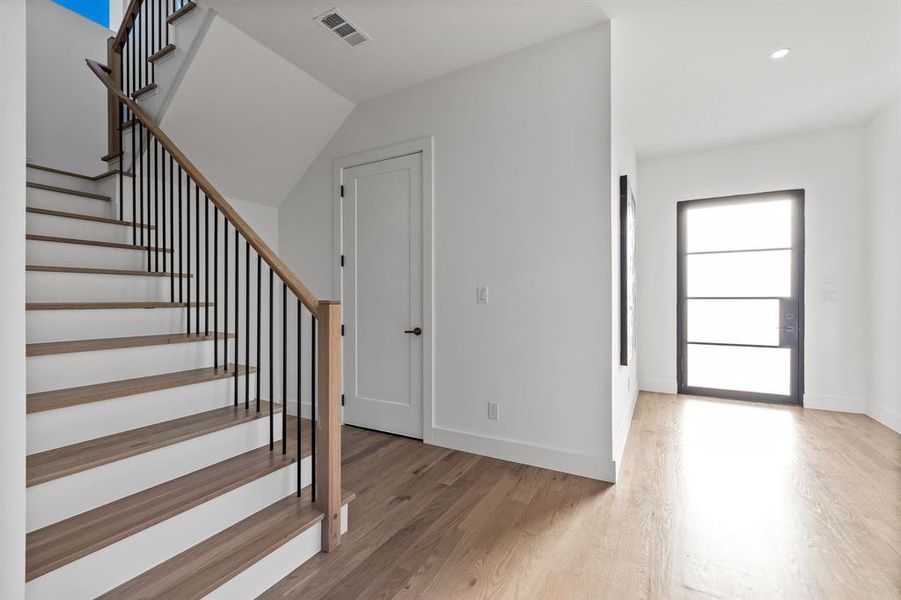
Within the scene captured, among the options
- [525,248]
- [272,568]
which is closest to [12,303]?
[272,568]

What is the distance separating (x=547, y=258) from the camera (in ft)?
8.73

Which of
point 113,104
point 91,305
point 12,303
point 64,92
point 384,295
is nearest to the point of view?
point 12,303

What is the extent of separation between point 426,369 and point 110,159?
309cm

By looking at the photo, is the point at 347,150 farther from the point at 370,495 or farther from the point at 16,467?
the point at 16,467

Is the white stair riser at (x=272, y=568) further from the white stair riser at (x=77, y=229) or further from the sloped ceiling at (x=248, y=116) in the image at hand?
the sloped ceiling at (x=248, y=116)

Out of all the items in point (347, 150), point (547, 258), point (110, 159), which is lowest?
point (547, 258)

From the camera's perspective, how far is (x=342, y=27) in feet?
8.33

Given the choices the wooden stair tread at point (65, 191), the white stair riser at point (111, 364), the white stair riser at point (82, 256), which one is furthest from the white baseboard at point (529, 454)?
the wooden stair tread at point (65, 191)

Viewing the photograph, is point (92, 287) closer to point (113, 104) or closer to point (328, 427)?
point (328, 427)

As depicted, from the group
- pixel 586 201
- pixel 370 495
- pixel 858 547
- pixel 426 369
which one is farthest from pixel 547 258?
pixel 858 547

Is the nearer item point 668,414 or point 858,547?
point 858,547

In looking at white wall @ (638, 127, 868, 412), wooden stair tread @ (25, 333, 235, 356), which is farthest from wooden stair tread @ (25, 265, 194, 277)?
white wall @ (638, 127, 868, 412)

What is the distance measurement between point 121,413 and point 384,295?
1932 millimetres

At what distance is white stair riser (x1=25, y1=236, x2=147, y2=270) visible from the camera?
2.21 m
